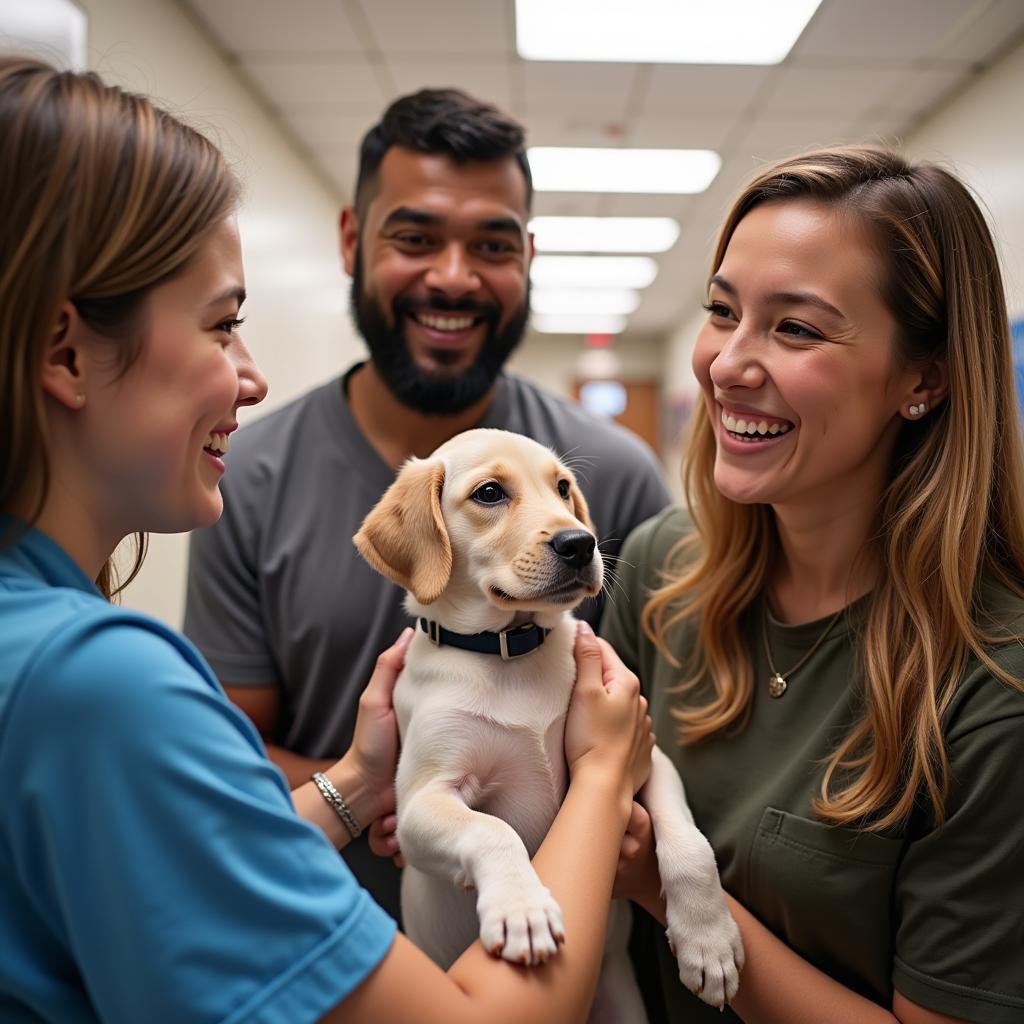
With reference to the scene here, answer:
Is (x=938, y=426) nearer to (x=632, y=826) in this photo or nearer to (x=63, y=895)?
(x=632, y=826)

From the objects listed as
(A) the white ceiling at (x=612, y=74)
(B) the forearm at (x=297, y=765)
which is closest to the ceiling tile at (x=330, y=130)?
(A) the white ceiling at (x=612, y=74)

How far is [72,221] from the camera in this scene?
0.76 metres

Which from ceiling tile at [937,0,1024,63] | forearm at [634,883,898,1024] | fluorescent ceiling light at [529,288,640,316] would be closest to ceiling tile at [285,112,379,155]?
ceiling tile at [937,0,1024,63]

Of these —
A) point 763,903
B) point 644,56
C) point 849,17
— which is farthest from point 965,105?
point 763,903

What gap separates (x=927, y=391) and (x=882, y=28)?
339cm

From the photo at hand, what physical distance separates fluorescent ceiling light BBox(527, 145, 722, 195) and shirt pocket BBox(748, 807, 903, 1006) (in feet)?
16.7

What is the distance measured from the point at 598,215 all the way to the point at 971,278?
19.9 feet

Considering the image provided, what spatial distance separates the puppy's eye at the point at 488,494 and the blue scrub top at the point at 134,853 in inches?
28.9

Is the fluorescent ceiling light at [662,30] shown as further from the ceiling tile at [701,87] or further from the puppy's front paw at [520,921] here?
the puppy's front paw at [520,921]

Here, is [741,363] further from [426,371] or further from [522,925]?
[522,925]

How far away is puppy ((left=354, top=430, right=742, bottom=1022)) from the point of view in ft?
3.97

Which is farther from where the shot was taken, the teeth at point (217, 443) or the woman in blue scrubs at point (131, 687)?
the teeth at point (217, 443)

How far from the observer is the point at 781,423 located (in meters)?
1.38

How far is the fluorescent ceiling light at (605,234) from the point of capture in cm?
718
